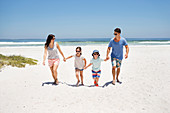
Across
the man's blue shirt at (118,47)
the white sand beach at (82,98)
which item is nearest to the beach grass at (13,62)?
the white sand beach at (82,98)

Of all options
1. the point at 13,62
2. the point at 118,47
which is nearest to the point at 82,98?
the point at 118,47

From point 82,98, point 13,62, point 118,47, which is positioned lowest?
point 82,98

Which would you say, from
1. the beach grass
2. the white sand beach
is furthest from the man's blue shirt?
the beach grass

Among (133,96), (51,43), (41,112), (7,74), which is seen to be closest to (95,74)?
(133,96)

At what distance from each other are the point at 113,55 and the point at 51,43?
2239mm

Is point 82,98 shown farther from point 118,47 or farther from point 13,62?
point 13,62

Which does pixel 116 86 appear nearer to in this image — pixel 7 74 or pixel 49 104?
pixel 49 104

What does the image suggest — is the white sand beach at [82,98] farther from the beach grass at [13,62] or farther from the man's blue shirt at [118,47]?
the beach grass at [13,62]

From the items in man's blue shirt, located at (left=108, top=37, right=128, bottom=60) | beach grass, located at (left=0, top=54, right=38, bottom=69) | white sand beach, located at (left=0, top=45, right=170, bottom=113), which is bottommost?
white sand beach, located at (left=0, top=45, right=170, bottom=113)

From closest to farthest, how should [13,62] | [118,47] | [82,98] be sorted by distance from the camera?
[82,98] → [118,47] → [13,62]

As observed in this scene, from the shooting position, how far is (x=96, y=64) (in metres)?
5.14

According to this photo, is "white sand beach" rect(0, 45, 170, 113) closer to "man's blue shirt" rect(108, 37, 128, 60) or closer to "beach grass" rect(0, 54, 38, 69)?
"man's blue shirt" rect(108, 37, 128, 60)

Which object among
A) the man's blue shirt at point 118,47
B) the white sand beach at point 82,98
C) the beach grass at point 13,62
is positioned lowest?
the white sand beach at point 82,98

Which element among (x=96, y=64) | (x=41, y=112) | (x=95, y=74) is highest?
(x=96, y=64)
